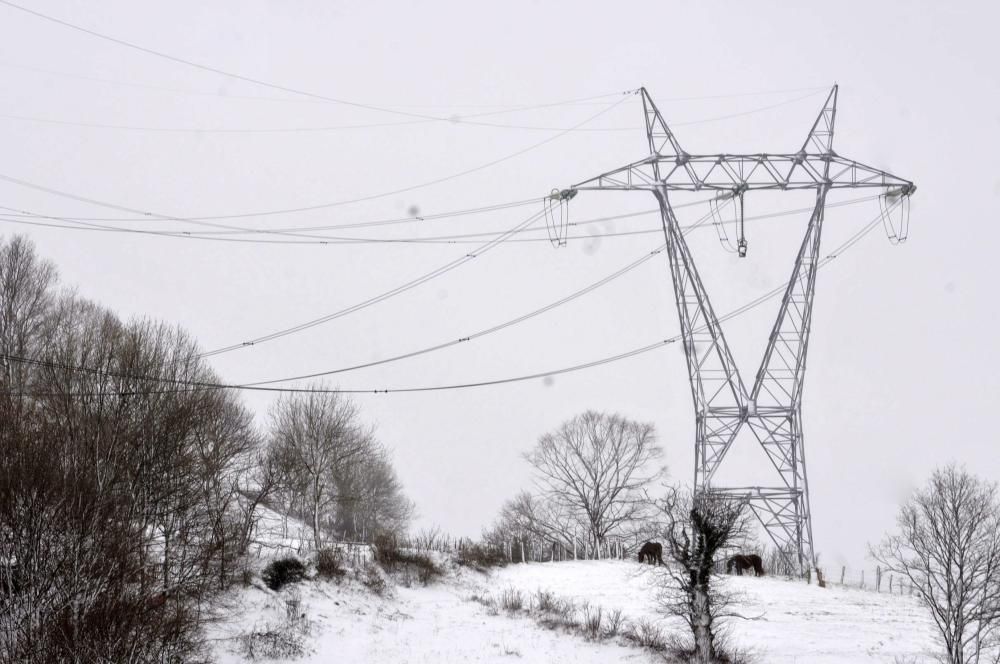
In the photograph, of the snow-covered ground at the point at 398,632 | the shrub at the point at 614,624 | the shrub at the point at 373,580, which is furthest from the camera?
the shrub at the point at 373,580

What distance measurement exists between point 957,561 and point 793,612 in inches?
307

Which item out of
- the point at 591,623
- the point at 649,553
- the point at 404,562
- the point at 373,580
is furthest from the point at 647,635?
the point at 649,553

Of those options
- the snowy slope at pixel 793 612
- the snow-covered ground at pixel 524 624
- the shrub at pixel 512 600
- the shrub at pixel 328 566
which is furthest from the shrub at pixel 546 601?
the shrub at pixel 328 566

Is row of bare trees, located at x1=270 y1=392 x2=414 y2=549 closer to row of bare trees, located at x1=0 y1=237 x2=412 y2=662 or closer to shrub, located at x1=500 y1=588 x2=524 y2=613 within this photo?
row of bare trees, located at x1=0 y1=237 x2=412 y2=662

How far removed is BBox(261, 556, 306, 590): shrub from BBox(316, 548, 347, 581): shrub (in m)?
1.16

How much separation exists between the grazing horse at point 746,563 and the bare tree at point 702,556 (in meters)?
16.2

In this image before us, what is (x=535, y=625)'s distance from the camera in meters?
28.1

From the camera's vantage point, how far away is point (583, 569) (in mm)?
41000

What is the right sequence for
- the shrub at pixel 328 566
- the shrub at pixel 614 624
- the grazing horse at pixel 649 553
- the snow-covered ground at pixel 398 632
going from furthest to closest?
the grazing horse at pixel 649 553
the shrub at pixel 328 566
the shrub at pixel 614 624
the snow-covered ground at pixel 398 632

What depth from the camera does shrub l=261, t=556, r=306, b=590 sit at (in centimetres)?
2905

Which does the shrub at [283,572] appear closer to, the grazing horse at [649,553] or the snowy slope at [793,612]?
the snowy slope at [793,612]

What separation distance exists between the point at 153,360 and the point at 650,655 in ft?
58.9

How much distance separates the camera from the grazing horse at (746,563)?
4000cm

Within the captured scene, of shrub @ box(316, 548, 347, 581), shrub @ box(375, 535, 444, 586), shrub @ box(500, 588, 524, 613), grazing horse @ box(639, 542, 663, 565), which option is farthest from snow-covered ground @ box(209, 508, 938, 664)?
grazing horse @ box(639, 542, 663, 565)
